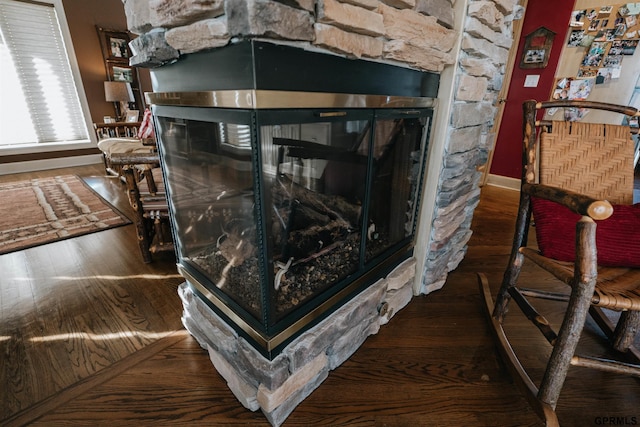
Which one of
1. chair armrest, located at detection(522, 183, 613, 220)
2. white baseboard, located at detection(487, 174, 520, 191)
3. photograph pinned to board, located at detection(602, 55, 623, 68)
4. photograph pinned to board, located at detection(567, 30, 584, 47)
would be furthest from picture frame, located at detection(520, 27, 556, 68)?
chair armrest, located at detection(522, 183, 613, 220)

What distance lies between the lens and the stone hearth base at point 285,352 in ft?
3.08

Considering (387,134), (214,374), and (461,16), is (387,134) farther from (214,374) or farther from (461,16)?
(214,374)

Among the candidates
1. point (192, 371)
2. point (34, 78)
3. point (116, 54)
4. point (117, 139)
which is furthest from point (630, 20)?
point (34, 78)

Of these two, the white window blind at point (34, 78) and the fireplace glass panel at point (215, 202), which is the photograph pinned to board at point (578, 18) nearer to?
the fireplace glass panel at point (215, 202)

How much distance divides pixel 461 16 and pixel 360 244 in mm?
983

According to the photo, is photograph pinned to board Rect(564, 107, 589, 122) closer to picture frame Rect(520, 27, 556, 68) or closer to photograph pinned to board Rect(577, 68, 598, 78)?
photograph pinned to board Rect(577, 68, 598, 78)

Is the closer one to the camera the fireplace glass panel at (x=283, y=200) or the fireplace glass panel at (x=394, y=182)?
the fireplace glass panel at (x=283, y=200)

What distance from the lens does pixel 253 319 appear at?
36.5 inches

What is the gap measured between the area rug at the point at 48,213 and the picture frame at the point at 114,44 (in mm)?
2085

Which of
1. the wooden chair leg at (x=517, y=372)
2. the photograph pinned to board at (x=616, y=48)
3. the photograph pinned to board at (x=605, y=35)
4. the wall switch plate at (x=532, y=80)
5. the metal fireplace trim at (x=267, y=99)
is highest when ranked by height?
the photograph pinned to board at (x=605, y=35)

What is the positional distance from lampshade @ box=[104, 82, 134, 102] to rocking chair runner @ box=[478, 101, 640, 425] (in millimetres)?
4864

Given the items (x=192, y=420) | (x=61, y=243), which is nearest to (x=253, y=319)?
(x=192, y=420)

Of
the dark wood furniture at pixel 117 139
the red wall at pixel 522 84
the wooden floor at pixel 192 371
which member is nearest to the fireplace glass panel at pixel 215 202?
the wooden floor at pixel 192 371

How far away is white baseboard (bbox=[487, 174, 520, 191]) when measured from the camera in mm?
3534
